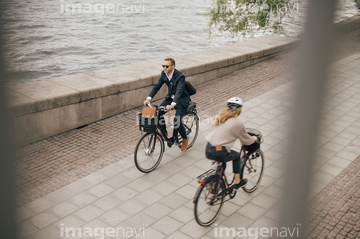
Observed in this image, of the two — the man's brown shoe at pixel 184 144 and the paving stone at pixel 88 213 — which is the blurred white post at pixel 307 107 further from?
the man's brown shoe at pixel 184 144

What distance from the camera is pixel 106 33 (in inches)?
886

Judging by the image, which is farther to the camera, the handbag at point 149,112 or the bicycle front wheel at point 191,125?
the bicycle front wheel at point 191,125

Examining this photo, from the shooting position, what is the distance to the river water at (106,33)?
57.6ft

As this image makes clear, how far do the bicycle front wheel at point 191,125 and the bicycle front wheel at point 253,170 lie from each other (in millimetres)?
1599

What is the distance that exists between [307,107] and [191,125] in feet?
21.6

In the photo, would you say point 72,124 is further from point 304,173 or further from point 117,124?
point 304,173

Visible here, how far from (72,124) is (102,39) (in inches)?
563

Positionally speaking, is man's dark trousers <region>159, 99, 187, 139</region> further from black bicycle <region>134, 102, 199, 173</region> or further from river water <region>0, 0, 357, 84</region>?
river water <region>0, 0, 357, 84</region>

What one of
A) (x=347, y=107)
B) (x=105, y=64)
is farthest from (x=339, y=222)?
(x=105, y=64)

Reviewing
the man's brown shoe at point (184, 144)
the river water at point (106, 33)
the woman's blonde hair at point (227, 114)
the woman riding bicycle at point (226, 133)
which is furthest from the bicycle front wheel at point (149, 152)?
the river water at point (106, 33)

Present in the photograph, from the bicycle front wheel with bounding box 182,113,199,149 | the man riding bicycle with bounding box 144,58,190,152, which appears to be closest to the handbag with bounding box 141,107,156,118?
the man riding bicycle with bounding box 144,58,190,152

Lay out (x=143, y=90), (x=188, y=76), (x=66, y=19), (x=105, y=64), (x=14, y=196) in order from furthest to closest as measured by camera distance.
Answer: (x=66, y=19) → (x=105, y=64) → (x=188, y=76) → (x=143, y=90) → (x=14, y=196)

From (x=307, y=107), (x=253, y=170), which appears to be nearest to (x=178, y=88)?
(x=253, y=170)

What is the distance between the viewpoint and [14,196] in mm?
839
